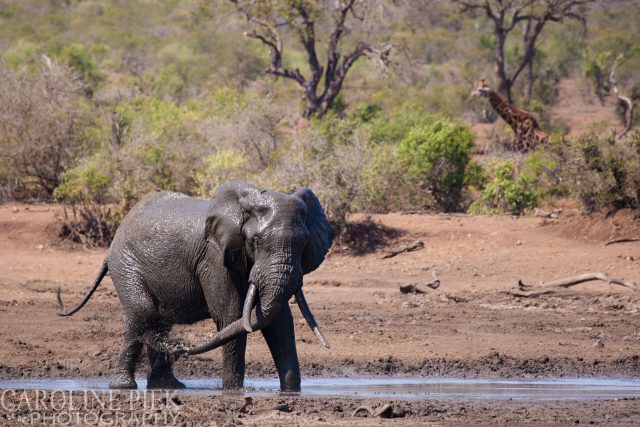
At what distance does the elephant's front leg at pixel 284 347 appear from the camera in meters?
9.48

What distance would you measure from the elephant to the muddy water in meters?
0.36

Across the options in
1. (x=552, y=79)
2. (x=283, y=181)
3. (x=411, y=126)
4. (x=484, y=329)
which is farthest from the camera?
(x=552, y=79)

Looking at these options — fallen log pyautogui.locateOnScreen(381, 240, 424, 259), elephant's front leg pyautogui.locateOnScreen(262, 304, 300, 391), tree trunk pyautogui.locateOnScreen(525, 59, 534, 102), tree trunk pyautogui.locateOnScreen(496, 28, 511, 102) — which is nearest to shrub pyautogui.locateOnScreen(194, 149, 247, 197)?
fallen log pyautogui.locateOnScreen(381, 240, 424, 259)

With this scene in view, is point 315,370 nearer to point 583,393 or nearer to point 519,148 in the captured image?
point 583,393

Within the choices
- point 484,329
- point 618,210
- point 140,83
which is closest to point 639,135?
point 618,210

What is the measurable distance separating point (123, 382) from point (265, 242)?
2.15 m

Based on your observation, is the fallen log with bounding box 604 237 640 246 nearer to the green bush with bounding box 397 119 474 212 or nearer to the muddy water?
the green bush with bounding box 397 119 474 212

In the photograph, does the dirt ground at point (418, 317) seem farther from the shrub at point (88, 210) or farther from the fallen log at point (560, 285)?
the shrub at point (88, 210)

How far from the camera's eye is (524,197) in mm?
21312

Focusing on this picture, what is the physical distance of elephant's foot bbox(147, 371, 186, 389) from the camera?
10289 millimetres

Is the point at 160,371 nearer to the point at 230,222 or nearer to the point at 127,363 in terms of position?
the point at 127,363

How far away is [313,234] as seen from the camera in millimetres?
9242

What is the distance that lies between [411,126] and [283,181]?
6.57 metres

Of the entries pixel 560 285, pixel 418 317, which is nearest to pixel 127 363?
pixel 418 317
